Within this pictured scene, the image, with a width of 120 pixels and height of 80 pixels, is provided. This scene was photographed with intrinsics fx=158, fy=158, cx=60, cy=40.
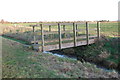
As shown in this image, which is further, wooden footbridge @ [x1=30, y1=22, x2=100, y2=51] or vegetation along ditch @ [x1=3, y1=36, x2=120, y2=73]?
wooden footbridge @ [x1=30, y1=22, x2=100, y2=51]

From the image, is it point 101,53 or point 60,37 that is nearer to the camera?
point 60,37

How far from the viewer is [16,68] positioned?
24.0 feet

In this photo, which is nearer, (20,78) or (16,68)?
(20,78)

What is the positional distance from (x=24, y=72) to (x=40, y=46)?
462 centimetres

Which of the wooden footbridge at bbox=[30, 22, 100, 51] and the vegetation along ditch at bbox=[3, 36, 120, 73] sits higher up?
the wooden footbridge at bbox=[30, 22, 100, 51]

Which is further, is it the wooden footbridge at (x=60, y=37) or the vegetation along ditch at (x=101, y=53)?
the wooden footbridge at (x=60, y=37)

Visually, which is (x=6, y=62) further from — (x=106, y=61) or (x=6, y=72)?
(x=106, y=61)

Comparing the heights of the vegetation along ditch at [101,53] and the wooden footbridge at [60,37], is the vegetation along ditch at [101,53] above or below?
below

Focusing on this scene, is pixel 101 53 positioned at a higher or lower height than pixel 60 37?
lower
